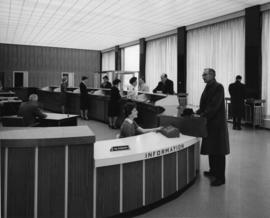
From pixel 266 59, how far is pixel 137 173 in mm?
7294

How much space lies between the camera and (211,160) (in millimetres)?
4086

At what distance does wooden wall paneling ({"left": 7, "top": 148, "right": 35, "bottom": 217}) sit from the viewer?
2398 millimetres

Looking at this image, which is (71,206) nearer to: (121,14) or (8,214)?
(8,214)

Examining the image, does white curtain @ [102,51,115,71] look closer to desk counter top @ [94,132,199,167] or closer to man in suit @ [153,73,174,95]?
man in suit @ [153,73,174,95]

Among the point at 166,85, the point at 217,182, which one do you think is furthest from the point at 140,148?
the point at 166,85

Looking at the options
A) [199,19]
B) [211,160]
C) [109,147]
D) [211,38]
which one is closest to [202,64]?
[211,38]

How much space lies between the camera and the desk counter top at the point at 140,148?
8.85 feet

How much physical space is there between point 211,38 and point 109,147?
345 inches

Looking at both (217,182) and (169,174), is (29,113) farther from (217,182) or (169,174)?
(217,182)

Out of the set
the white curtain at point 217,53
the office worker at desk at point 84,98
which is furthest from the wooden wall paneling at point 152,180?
the office worker at desk at point 84,98

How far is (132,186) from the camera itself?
2.85m

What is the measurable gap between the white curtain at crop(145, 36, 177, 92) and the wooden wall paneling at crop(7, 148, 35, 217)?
10806 millimetres

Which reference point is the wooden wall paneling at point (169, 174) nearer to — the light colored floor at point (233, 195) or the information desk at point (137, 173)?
the information desk at point (137, 173)

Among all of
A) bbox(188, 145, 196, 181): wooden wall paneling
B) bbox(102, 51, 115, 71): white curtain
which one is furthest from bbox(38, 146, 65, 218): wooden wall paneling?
bbox(102, 51, 115, 71): white curtain
